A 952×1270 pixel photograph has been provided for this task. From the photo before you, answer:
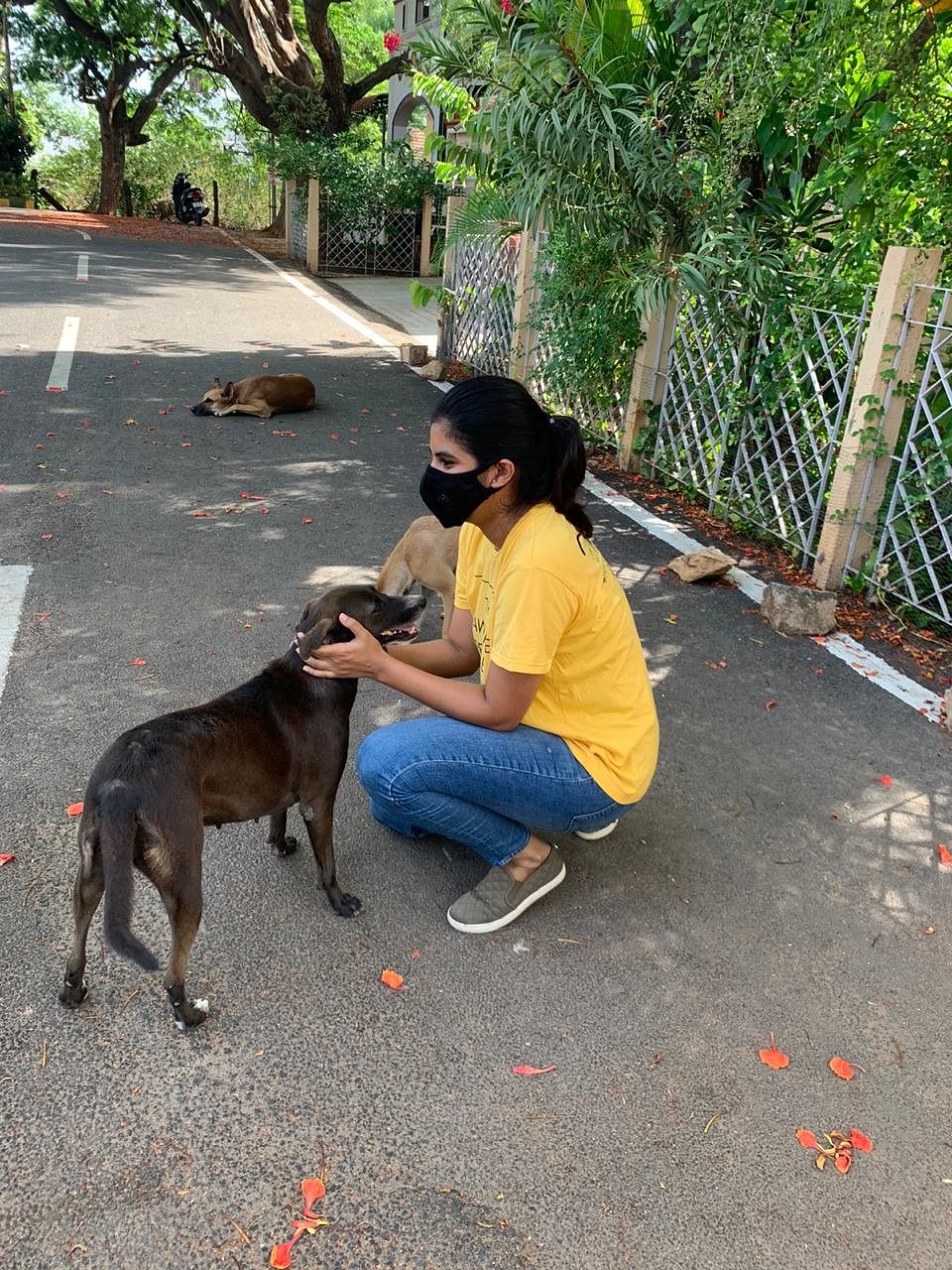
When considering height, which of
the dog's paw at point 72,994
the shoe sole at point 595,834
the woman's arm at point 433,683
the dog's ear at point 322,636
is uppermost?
the dog's ear at point 322,636

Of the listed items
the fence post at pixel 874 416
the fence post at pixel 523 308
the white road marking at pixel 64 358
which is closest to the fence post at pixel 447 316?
the fence post at pixel 523 308

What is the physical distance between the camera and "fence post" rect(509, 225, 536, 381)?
376 inches

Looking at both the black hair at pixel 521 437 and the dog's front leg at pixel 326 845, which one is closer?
the black hair at pixel 521 437

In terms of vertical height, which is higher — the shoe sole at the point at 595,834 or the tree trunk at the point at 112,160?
the tree trunk at the point at 112,160

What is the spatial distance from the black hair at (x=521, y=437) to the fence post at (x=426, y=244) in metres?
20.8

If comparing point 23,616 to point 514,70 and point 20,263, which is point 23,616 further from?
point 20,263

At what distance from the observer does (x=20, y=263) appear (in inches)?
704

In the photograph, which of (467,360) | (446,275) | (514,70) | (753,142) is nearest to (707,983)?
(753,142)

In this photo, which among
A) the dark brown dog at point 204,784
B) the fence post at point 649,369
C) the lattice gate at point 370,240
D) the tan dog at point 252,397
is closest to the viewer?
the dark brown dog at point 204,784

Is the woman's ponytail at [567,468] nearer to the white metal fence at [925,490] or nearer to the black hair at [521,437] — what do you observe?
the black hair at [521,437]

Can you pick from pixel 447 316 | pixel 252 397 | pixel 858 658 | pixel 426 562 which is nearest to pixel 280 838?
pixel 426 562

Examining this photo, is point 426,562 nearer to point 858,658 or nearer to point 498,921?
point 498,921

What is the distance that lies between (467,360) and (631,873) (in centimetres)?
964

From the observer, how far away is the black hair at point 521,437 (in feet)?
8.17
